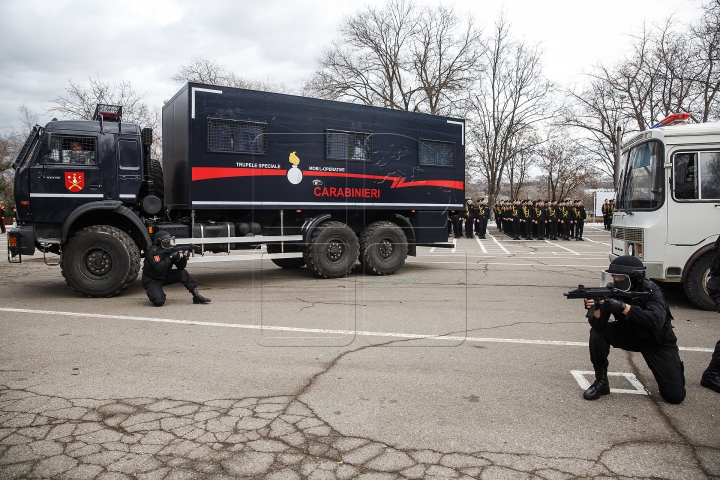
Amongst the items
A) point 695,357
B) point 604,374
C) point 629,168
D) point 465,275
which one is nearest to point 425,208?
point 465,275

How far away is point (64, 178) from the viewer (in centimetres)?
880

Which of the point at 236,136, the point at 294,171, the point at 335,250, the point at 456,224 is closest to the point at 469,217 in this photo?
the point at 456,224

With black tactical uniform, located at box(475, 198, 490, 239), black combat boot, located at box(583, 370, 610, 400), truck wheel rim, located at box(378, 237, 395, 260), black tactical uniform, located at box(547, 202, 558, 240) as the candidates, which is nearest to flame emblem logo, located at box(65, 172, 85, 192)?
truck wheel rim, located at box(378, 237, 395, 260)

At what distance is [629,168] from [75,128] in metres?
9.40

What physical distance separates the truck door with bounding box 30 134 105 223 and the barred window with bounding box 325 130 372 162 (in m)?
4.27

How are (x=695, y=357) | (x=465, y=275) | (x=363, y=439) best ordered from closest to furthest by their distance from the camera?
(x=363, y=439) → (x=695, y=357) → (x=465, y=275)

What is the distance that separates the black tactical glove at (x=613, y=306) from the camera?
13.4 feet

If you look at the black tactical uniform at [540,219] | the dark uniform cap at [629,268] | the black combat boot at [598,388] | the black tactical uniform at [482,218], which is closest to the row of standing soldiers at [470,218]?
the black tactical uniform at [482,218]

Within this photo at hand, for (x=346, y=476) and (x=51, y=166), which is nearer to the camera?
(x=346, y=476)

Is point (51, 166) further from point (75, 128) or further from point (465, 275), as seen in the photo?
point (465, 275)

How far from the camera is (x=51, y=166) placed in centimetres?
877

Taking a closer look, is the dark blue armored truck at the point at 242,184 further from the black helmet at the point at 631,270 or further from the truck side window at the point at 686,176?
the black helmet at the point at 631,270

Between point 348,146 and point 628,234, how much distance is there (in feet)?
18.0

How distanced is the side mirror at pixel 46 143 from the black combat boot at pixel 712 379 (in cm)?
952
